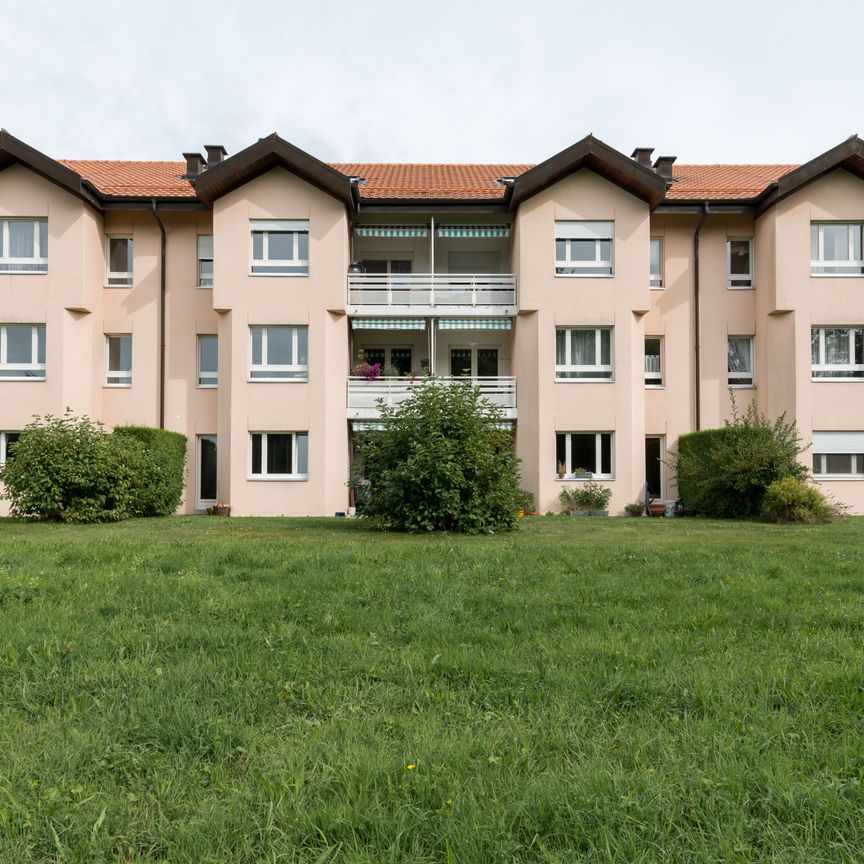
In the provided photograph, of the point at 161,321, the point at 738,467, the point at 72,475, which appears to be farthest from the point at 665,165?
the point at 72,475

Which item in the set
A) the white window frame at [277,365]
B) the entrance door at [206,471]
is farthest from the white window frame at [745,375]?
the entrance door at [206,471]

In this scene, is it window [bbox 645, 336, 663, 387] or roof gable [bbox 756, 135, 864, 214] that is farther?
window [bbox 645, 336, 663, 387]

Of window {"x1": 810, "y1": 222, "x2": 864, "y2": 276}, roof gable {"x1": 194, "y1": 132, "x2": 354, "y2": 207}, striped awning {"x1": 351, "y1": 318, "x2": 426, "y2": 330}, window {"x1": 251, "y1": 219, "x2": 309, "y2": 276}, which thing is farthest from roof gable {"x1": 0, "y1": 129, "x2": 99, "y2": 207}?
window {"x1": 810, "y1": 222, "x2": 864, "y2": 276}

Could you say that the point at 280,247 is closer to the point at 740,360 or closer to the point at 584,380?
the point at 584,380

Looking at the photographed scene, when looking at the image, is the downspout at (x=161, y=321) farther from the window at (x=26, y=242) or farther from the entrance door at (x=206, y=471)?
the window at (x=26, y=242)

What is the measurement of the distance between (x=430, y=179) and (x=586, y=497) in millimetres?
13741

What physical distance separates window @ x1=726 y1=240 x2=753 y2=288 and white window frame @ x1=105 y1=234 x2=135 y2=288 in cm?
2057

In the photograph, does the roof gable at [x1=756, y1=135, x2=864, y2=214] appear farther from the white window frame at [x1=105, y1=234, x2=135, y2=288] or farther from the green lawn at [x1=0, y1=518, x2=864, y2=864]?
the white window frame at [x1=105, y1=234, x2=135, y2=288]

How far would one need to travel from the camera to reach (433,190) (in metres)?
25.0

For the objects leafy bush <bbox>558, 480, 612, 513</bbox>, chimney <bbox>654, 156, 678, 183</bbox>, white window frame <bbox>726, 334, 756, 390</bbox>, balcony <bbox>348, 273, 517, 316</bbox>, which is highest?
chimney <bbox>654, 156, 678, 183</bbox>

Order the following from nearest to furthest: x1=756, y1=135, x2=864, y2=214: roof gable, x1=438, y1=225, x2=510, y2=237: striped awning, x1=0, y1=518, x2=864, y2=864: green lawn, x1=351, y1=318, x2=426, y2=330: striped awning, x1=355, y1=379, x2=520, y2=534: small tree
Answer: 1. x1=0, y1=518, x2=864, y2=864: green lawn
2. x1=355, y1=379, x2=520, y2=534: small tree
3. x1=756, y1=135, x2=864, y2=214: roof gable
4. x1=438, y1=225, x2=510, y2=237: striped awning
5. x1=351, y1=318, x2=426, y2=330: striped awning

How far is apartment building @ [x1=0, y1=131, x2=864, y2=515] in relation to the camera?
74.8ft

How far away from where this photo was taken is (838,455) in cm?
2295

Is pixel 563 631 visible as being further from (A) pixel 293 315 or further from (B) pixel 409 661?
(A) pixel 293 315
